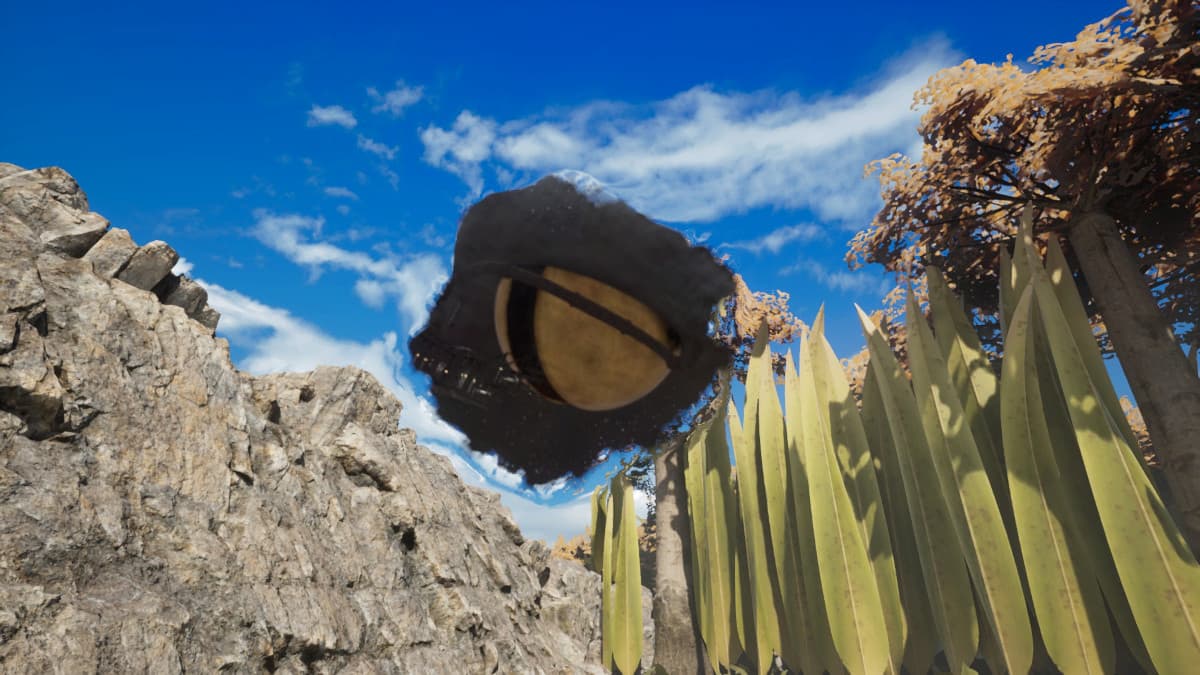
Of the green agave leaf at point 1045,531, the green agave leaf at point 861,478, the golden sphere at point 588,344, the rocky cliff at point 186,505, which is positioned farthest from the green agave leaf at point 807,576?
the golden sphere at point 588,344

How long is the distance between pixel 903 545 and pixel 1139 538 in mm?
1195

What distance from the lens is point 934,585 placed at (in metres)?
3.02

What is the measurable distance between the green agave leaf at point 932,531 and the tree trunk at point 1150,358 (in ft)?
5.15

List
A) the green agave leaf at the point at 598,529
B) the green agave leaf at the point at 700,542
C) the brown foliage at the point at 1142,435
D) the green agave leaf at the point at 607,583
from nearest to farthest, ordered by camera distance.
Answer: the green agave leaf at the point at 700,542 < the green agave leaf at the point at 607,583 < the green agave leaf at the point at 598,529 < the brown foliage at the point at 1142,435

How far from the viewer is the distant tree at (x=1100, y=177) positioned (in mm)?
3334

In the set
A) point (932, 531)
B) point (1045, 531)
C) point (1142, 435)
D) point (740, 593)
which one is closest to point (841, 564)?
point (932, 531)

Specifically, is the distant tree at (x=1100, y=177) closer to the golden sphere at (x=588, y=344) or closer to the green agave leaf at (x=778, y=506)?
the green agave leaf at (x=778, y=506)

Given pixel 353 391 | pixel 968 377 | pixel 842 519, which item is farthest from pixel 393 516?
pixel 968 377

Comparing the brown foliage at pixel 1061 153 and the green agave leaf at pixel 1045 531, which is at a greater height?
the brown foliage at pixel 1061 153

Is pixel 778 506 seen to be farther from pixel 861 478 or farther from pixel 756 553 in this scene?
pixel 861 478

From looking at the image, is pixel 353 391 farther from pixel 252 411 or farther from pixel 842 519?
pixel 842 519

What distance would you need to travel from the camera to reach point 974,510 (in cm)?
283

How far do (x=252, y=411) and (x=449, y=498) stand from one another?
169cm

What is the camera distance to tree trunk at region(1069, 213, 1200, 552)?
3494 mm
